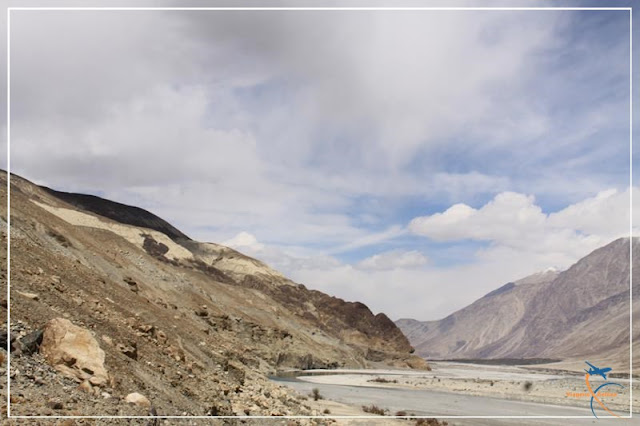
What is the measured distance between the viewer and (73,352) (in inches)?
588

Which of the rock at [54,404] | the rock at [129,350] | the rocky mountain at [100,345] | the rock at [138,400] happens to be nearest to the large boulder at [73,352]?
the rocky mountain at [100,345]

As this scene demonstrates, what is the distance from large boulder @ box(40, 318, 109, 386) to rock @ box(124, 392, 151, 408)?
78cm

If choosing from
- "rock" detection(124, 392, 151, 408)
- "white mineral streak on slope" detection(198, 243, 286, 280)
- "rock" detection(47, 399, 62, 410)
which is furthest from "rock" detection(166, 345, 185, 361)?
"white mineral streak on slope" detection(198, 243, 286, 280)

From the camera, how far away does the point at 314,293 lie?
145250 millimetres

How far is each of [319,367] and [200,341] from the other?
62169mm

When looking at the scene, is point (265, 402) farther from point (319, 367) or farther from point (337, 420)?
point (319, 367)

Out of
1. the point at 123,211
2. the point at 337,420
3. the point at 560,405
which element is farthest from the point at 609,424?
the point at 123,211

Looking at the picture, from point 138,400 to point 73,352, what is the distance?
227 centimetres

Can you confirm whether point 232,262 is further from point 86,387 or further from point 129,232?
point 86,387

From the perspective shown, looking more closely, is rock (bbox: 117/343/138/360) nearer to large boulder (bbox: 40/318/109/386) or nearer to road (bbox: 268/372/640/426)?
large boulder (bbox: 40/318/109/386)

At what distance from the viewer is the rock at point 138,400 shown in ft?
48.0

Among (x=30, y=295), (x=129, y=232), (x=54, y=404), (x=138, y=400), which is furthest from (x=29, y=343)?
(x=129, y=232)

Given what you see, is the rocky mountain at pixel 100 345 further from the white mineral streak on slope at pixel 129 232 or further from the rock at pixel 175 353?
the white mineral streak on slope at pixel 129 232

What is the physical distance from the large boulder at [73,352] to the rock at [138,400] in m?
0.78
